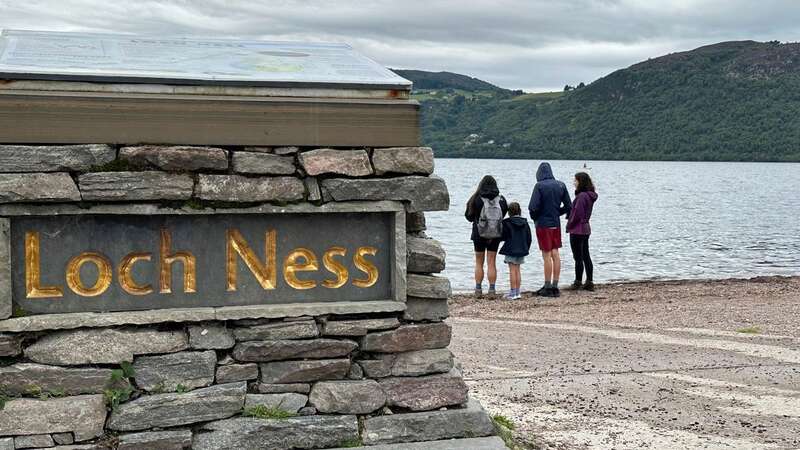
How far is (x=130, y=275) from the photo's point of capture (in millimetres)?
4699

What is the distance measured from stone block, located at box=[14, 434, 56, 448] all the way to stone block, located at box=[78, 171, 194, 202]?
3.61 feet

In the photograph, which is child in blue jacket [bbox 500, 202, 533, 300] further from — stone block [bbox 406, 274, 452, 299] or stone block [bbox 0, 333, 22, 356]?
stone block [bbox 0, 333, 22, 356]

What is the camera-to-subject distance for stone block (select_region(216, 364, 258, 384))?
4738 mm

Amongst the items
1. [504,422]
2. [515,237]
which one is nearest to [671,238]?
[515,237]

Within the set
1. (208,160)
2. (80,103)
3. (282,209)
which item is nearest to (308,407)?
(282,209)

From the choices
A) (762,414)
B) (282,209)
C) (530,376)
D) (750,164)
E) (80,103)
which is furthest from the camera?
(750,164)

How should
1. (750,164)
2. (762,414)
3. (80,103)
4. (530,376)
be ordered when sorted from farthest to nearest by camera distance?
(750,164) → (530,376) → (762,414) → (80,103)

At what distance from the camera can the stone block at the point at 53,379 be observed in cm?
450

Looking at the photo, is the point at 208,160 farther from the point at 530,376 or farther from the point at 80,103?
the point at 530,376

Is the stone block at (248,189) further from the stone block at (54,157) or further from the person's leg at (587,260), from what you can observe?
the person's leg at (587,260)

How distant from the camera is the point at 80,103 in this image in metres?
4.46

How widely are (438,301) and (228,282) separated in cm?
104

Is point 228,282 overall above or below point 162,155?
below

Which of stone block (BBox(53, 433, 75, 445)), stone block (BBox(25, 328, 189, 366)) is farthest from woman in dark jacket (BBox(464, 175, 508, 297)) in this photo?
stone block (BBox(53, 433, 75, 445))
